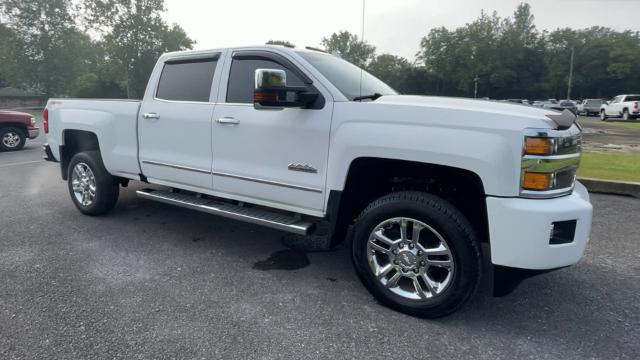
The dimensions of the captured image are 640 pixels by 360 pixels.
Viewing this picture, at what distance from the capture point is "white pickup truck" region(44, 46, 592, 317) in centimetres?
254

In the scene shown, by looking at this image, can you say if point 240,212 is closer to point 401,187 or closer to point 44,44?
point 401,187

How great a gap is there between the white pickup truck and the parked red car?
32.2ft

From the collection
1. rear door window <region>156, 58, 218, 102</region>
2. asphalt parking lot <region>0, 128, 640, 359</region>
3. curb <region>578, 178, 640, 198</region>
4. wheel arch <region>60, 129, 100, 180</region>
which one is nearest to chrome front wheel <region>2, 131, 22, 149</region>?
wheel arch <region>60, 129, 100, 180</region>

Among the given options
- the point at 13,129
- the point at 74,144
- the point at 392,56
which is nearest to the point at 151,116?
the point at 74,144

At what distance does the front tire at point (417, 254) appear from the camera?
2.70 m

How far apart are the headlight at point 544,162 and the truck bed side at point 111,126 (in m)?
3.92

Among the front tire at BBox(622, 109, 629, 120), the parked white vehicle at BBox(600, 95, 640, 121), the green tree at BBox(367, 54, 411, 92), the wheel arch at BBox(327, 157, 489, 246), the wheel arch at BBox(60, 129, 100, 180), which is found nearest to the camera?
the wheel arch at BBox(327, 157, 489, 246)

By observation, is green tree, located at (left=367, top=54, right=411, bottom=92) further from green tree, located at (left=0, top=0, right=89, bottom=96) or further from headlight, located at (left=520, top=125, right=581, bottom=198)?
headlight, located at (left=520, top=125, right=581, bottom=198)

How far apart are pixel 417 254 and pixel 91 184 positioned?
420cm

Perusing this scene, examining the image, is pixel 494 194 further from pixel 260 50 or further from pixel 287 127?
pixel 260 50

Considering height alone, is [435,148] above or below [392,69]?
below

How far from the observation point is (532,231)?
8.11 ft

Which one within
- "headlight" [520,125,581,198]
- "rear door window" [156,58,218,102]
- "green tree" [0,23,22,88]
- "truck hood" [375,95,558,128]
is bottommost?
"headlight" [520,125,581,198]

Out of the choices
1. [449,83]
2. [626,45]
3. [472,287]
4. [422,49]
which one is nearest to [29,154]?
[472,287]
